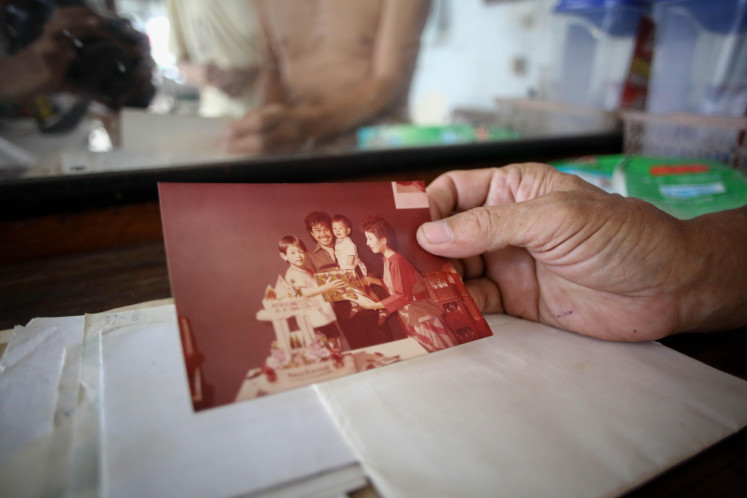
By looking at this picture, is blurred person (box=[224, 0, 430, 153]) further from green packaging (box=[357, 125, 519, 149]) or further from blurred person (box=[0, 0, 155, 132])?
blurred person (box=[0, 0, 155, 132])

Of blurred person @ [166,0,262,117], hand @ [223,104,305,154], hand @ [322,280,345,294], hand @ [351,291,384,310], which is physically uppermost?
blurred person @ [166,0,262,117]

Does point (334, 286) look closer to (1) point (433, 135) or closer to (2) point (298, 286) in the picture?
(2) point (298, 286)

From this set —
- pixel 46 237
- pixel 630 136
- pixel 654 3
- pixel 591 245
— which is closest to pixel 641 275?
pixel 591 245

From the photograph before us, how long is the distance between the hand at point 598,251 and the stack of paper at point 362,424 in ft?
0.16

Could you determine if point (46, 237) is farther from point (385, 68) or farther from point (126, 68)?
point (385, 68)

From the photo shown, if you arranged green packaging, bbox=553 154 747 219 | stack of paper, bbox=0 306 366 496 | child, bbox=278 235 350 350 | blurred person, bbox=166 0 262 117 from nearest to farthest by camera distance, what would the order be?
stack of paper, bbox=0 306 366 496, child, bbox=278 235 350 350, green packaging, bbox=553 154 747 219, blurred person, bbox=166 0 262 117

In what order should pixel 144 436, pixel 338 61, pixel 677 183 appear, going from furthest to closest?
pixel 338 61 → pixel 677 183 → pixel 144 436

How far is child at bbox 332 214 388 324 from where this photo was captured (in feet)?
1.35

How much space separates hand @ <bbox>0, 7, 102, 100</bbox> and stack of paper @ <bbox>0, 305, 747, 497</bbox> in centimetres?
63

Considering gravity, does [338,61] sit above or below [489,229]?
above

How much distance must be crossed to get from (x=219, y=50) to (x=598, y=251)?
1.07m

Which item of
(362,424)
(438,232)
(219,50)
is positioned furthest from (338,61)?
(362,424)

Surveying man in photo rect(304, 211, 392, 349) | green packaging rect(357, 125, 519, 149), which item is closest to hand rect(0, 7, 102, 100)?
green packaging rect(357, 125, 519, 149)

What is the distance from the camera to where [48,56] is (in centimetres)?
78
